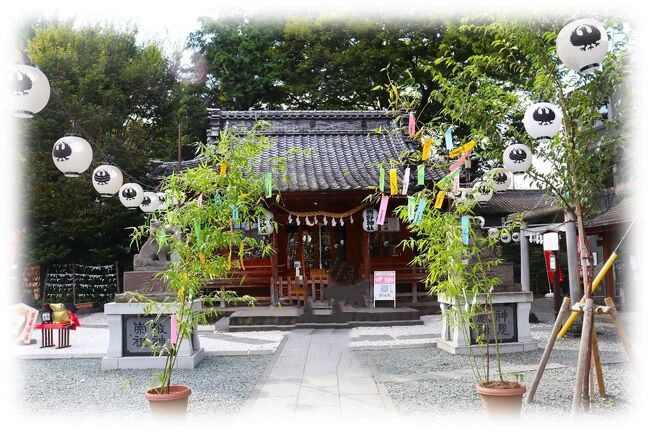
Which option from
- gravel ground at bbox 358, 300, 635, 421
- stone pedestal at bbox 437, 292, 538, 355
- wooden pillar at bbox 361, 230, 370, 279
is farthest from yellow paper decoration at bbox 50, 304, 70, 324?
wooden pillar at bbox 361, 230, 370, 279

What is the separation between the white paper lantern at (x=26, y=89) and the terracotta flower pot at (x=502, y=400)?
4984 millimetres

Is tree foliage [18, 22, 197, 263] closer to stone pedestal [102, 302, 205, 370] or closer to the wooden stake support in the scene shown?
stone pedestal [102, 302, 205, 370]

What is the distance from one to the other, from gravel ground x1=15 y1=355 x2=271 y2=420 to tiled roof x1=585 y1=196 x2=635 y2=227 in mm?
9147

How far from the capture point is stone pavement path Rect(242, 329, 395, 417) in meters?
5.58

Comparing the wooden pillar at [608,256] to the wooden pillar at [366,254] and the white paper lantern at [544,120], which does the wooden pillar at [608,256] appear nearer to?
the wooden pillar at [366,254]

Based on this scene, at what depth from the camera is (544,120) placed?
21.9ft

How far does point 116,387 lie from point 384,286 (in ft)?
26.0

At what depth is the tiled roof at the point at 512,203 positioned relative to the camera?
2045 centimetres

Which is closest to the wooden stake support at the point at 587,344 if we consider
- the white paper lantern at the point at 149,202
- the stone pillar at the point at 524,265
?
the stone pillar at the point at 524,265

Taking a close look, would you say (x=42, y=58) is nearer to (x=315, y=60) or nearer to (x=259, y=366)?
(x=315, y=60)

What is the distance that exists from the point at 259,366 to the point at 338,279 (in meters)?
7.50

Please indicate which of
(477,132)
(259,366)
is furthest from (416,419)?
(477,132)

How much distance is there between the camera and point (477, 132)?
8430 millimetres

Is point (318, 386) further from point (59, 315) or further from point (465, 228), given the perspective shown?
point (59, 315)
